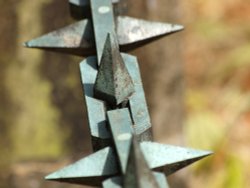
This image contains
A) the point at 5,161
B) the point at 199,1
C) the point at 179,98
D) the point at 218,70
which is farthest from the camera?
the point at 199,1

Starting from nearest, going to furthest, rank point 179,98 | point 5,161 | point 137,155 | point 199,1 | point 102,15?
1. point 137,155
2. point 102,15
3. point 5,161
4. point 179,98
5. point 199,1

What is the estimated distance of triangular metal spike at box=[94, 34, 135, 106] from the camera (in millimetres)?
934

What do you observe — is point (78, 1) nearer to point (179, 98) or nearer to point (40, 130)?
point (40, 130)

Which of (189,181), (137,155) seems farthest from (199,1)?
(137,155)

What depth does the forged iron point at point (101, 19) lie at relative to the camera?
1.07m

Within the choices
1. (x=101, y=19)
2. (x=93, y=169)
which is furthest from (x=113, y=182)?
(x=101, y=19)

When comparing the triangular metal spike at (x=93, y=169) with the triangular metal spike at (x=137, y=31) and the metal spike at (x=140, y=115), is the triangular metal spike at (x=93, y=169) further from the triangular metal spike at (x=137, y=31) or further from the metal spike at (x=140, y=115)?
the triangular metal spike at (x=137, y=31)

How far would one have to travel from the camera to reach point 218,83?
4.10 m

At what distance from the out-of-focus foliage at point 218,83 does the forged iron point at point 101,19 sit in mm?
1935

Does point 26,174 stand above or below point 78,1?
below

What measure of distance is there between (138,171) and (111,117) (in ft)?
0.46

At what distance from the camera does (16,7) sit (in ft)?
6.59

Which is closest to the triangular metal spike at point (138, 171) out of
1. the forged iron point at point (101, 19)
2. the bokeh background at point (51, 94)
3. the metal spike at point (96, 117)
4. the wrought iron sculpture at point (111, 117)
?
the wrought iron sculpture at point (111, 117)

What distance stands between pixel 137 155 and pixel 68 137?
1379mm
